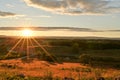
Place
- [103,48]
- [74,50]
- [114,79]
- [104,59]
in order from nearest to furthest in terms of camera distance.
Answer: [114,79] → [104,59] → [74,50] → [103,48]

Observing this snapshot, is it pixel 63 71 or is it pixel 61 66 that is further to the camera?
pixel 61 66

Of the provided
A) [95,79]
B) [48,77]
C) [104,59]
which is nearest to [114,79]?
[95,79]

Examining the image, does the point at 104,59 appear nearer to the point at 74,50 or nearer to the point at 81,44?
the point at 74,50

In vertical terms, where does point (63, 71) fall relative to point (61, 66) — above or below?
above

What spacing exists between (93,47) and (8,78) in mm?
73266

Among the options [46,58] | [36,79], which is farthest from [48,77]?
[46,58]

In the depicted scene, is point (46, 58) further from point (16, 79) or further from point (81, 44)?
point (81, 44)

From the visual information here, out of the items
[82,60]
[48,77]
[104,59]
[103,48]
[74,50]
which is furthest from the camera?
[103,48]

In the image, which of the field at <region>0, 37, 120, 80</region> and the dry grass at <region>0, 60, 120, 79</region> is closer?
the field at <region>0, 37, 120, 80</region>

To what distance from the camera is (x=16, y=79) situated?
20.5m

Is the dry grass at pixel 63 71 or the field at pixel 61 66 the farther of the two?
the dry grass at pixel 63 71

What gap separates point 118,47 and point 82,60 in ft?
145

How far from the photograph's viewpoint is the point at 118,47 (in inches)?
3661

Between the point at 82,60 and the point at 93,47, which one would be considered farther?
the point at 93,47
